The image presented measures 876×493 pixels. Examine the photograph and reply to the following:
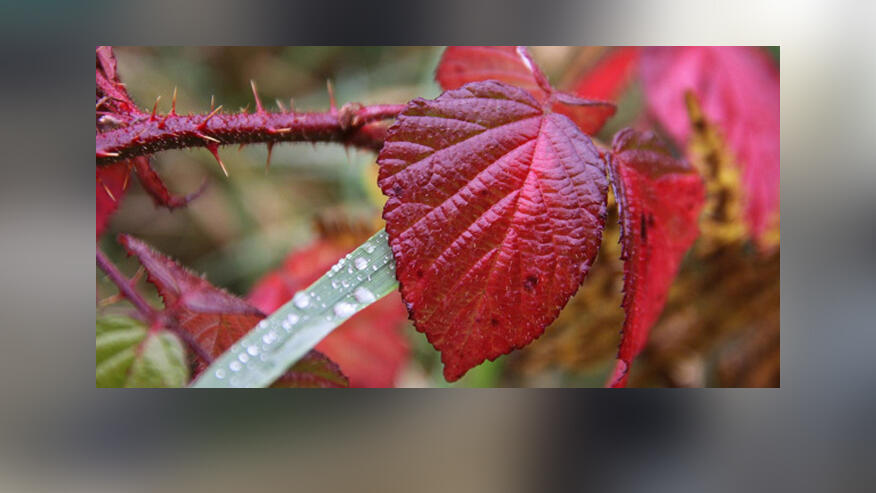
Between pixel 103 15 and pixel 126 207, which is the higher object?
pixel 103 15

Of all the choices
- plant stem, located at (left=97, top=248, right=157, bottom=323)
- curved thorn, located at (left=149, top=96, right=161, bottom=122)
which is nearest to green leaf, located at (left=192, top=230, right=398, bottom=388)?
plant stem, located at (left=97, top=248, right=157, bottom=323)

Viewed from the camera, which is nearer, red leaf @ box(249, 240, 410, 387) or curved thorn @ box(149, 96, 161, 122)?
curved thorn @ box(149, 96, 161, 122)

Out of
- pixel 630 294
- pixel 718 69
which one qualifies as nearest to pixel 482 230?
pixel 630 294

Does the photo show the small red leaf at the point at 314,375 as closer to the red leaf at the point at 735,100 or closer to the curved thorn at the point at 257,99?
the curved thorn at the point at 257,99

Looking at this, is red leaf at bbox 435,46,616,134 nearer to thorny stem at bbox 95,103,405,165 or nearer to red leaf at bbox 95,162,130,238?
thorny stem at bbox 95,103,405,165

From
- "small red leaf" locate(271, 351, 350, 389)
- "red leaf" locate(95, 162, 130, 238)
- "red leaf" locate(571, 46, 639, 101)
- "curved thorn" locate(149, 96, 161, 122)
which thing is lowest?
"small red leaf" locate(271, 351, 350, 389)
